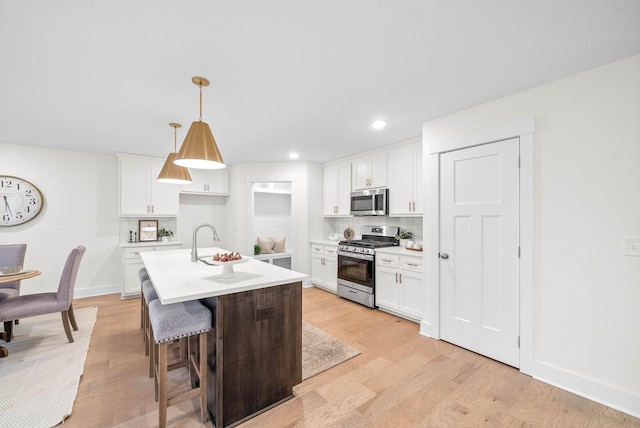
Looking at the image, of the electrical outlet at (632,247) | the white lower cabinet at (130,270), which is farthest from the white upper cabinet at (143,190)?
the electrical outlet at (632,247)

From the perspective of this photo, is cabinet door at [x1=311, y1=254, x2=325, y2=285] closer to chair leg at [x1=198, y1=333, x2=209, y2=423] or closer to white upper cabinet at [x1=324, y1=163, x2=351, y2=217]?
white upper cabinet at [x1=324, y1=163, x2=351, y2=217]

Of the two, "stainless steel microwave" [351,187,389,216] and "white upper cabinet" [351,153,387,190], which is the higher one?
"white upper cabinet" [351,153,387,190]

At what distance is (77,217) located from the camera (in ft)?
14.8

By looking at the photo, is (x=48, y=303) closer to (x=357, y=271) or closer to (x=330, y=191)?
(x=357, y=271)

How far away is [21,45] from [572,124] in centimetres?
383

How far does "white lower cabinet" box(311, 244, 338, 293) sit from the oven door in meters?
0.28

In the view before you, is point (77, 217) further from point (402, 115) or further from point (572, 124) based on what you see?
point (572, 124)

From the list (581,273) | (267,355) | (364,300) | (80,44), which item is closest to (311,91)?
(80,44)

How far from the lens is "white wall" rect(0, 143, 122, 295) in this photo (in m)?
4.17

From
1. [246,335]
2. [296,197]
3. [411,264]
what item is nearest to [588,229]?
[411,264]

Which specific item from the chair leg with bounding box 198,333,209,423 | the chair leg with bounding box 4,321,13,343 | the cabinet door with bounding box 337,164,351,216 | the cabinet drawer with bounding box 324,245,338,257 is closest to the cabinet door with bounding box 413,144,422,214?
the cabinet door with bounding box 337,164,351,216

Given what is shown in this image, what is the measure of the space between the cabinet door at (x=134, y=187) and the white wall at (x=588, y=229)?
531 centimetres

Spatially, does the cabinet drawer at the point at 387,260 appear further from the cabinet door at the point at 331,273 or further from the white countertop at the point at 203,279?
the white countertop at the point at 203,279

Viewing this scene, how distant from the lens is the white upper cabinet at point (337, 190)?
15.9 ft
